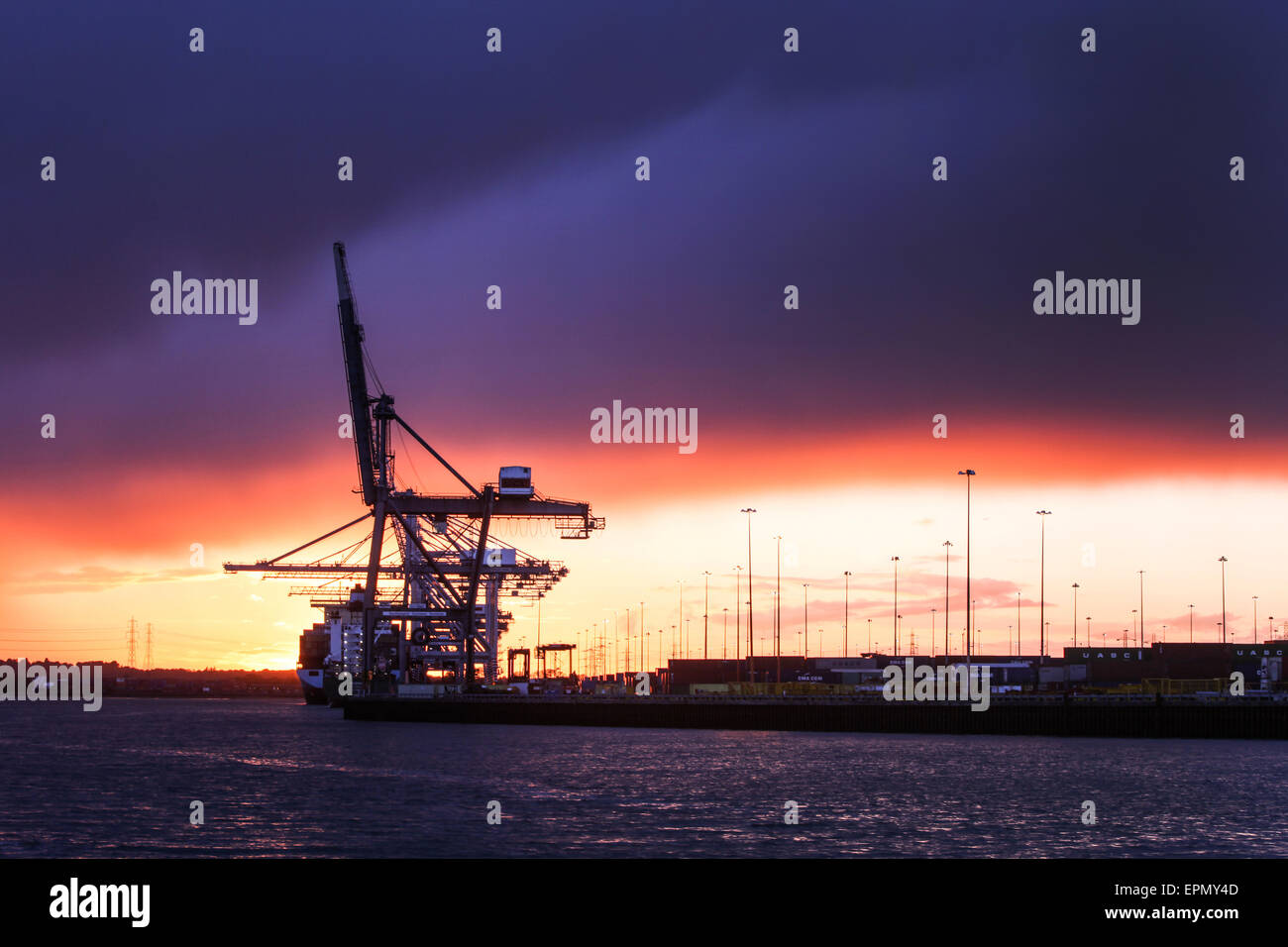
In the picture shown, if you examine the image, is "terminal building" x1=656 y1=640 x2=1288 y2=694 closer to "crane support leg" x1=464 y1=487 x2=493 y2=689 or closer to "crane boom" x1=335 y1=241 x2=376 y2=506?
"crane support leg" x1=464 y1=487 x2=493 y2=689

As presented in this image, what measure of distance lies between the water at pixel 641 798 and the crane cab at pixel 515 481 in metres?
27.9

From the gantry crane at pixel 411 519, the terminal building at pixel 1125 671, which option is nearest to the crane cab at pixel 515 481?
the gantry crane at pixel 411 519

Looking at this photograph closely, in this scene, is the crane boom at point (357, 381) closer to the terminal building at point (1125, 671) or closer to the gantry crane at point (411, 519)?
the gantry crane at point (411, 519)

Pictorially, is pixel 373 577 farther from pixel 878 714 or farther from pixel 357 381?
pixel 878 714

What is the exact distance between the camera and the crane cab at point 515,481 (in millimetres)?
97500

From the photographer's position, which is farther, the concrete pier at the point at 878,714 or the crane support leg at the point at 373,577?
the crane support leg at the point at 373,577

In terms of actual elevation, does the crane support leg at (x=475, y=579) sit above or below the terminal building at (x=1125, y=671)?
above

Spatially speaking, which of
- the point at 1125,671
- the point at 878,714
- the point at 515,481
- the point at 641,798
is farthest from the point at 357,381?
the point at 1125,671

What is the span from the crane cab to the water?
2786 cm
